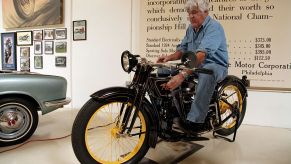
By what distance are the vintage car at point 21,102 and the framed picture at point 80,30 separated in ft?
5.32

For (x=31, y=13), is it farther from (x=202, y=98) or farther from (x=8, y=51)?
(x=202, y=98)

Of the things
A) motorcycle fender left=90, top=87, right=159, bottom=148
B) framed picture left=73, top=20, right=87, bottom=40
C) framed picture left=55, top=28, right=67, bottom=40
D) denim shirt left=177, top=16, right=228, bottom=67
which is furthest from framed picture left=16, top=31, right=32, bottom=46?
motorcycle fender left=90, top=87, right=159, bottom=148

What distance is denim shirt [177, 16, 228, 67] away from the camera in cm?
207

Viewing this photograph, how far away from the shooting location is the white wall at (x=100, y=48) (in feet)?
12.9

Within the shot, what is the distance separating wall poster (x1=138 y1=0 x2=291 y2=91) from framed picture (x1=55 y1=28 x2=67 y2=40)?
6.01ft

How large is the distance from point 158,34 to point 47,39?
2.22 metres

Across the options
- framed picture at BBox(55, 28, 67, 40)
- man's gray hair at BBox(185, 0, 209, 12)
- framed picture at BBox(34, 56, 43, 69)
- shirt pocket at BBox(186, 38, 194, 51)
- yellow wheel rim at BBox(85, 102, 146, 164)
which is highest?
framed picture at BBox(55, 28, 67, 40)

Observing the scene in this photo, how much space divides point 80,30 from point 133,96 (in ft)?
9.19

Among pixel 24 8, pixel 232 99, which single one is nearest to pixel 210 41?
pixel 232 99

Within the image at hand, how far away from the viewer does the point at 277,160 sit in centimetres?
225

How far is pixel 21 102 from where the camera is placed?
101 inches

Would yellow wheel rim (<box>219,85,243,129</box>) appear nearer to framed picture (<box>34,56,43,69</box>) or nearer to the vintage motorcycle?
the vintage motorcycle

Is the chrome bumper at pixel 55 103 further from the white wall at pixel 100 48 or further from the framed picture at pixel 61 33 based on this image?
the framed picture at pixel 61 33

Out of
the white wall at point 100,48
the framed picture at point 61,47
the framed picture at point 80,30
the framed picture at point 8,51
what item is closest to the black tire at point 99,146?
the white wall at point 100,48
